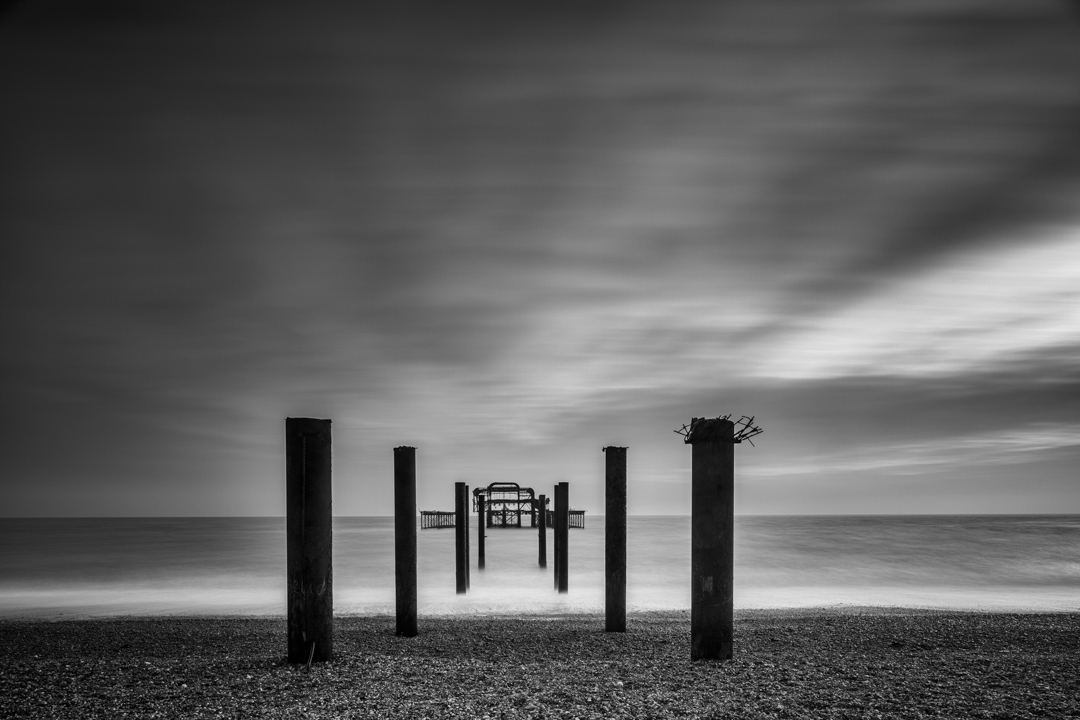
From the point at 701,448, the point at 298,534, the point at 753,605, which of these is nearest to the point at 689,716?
the point at 701,448

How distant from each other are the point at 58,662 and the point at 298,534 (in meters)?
3.43

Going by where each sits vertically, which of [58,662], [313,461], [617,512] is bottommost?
[58,662]

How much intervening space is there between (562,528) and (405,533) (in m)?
11.0

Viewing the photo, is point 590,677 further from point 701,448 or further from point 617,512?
point 617,512

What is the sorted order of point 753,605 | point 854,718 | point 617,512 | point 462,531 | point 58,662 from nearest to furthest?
point 854,718, point 58,662, point 617,512, point 753,605, point 462,531

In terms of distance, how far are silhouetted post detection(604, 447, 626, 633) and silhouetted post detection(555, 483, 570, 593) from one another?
30.9 feet

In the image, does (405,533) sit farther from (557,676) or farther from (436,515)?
(436,515)

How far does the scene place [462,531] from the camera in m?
24.6

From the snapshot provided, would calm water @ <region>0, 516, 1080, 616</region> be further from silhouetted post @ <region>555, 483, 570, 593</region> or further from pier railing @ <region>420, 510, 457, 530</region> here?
pier railing @ <region>420, 510, 457, 530</region>

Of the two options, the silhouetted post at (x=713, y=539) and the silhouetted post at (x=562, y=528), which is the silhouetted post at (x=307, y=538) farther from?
the silhouetted post at (x=562, y=528)

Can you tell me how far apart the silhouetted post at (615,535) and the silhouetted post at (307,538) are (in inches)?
187

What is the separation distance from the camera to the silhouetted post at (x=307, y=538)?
824cm

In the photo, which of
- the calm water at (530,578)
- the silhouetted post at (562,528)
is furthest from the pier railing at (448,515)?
the silhouetted post at (562,528)

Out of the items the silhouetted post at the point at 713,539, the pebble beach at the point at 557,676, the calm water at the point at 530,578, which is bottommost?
the calm water at the point at 530,578
